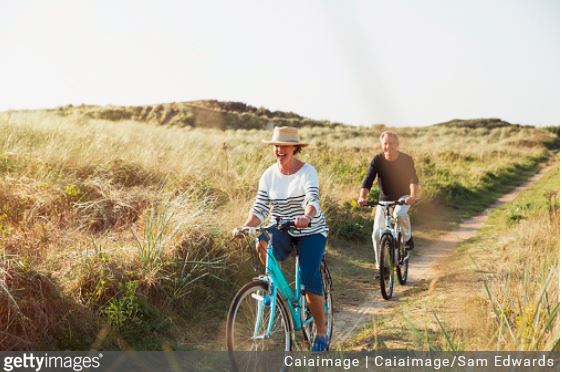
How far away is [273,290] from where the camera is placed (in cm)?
437

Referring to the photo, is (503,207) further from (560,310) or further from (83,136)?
(560,310)

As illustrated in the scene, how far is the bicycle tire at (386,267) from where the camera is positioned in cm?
719

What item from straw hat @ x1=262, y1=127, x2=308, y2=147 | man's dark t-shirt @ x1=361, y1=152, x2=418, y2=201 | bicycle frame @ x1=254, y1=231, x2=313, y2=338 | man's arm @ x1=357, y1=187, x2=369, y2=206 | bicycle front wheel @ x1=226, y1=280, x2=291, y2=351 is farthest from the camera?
man's dark t-shirt @ x1=361, y1=152, x2=418, y2=201

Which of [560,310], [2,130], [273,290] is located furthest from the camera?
[2,130]

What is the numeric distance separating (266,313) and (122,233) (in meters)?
3.28

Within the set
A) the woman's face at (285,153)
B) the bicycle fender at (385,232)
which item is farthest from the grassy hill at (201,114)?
the woman's face at (285,153)

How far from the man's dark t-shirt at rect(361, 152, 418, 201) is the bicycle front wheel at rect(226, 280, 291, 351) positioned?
11.1ft

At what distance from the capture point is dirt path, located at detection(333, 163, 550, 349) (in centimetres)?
637

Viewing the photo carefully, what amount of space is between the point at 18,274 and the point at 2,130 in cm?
726

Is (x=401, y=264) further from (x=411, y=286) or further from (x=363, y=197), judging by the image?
(x=363, y=197)

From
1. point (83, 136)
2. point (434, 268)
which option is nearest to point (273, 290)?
point (434, 268)

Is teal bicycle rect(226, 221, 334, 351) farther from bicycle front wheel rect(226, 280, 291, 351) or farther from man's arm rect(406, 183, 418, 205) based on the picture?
man's arm rect(406, 183, 418, 205)

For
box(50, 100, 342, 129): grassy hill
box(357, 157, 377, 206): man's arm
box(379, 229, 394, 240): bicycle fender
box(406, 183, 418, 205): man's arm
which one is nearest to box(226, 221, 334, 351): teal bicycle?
box(357, 157, 377, 206): man's arm

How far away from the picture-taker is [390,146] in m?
7.39
